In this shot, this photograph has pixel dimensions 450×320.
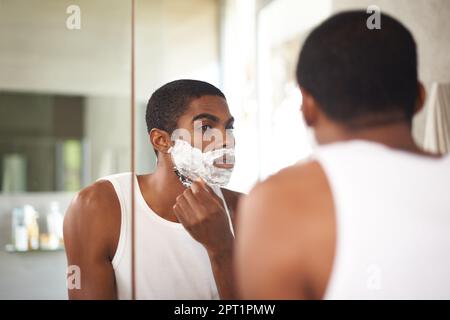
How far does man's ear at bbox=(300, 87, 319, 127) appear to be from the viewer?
2.86ft

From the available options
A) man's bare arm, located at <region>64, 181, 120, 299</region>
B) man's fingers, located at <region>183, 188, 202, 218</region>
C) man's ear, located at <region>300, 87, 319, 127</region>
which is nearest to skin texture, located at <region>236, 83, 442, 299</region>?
man's ear, located at <region>300, 87, 319, 127</region>

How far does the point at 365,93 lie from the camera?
0.87 metres

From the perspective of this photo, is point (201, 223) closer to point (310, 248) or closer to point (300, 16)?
point (310, 248)

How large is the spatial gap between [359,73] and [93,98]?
0.55 meters

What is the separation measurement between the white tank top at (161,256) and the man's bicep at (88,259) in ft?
0.14

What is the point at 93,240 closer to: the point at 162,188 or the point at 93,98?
the point at 162,188

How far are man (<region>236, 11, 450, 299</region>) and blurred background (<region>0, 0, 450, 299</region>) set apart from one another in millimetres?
160

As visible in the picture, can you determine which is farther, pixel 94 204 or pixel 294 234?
pixel 94 204

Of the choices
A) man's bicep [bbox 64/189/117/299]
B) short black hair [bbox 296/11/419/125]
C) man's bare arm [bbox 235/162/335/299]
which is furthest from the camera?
man's bicep [bbox 64/189/117/299]

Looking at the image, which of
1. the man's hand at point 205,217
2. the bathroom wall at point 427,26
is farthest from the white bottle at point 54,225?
the bathroom wall at point 427,26

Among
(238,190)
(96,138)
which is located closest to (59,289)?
(96,138)

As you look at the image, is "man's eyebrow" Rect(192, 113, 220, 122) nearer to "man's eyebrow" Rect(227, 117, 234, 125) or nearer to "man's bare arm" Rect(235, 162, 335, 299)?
"man's eyebrow" Rect(227, 117, 234, 125)

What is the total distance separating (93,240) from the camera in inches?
39.1

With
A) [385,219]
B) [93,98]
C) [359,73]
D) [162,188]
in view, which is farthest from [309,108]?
[93,98]
